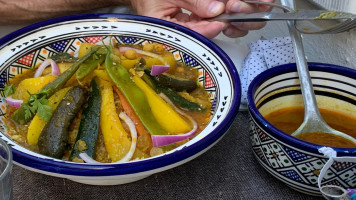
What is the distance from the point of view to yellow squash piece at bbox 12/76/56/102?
1195mm

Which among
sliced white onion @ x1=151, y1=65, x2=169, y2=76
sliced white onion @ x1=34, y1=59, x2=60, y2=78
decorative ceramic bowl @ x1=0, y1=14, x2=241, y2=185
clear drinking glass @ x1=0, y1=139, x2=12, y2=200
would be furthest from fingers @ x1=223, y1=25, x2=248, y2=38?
clear drinking glass @ x1=0, y1=139, x2=12, y2=200

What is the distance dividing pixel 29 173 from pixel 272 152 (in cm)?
68

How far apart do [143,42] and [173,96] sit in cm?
31

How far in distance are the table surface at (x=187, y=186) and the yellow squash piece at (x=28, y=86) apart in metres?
0.22

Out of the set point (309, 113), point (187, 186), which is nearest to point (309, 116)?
point (309, 113)

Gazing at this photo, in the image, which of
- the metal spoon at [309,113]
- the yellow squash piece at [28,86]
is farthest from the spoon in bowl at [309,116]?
the yellow squash piece at [28,86]

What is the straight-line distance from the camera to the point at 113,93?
1.21 metres

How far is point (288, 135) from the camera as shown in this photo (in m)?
0.94

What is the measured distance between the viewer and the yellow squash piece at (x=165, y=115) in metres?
1.12

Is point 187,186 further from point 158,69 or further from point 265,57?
point 265,57

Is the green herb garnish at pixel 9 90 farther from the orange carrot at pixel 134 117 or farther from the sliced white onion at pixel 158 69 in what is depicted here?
the sliced white onion at pixel 158 69

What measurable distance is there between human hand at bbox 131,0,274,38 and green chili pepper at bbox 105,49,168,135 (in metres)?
0.48

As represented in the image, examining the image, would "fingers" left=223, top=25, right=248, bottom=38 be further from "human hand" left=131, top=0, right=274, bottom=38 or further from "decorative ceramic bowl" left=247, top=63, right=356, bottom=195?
"decorative ceramic bowl" left=247, top=63, right=356, bottom=195

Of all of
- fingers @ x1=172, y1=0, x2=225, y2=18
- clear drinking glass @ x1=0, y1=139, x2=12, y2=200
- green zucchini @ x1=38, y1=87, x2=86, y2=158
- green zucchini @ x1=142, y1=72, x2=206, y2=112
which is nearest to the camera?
clear drinking glass @ x1=0, y1=139, x2=12, y2=200
